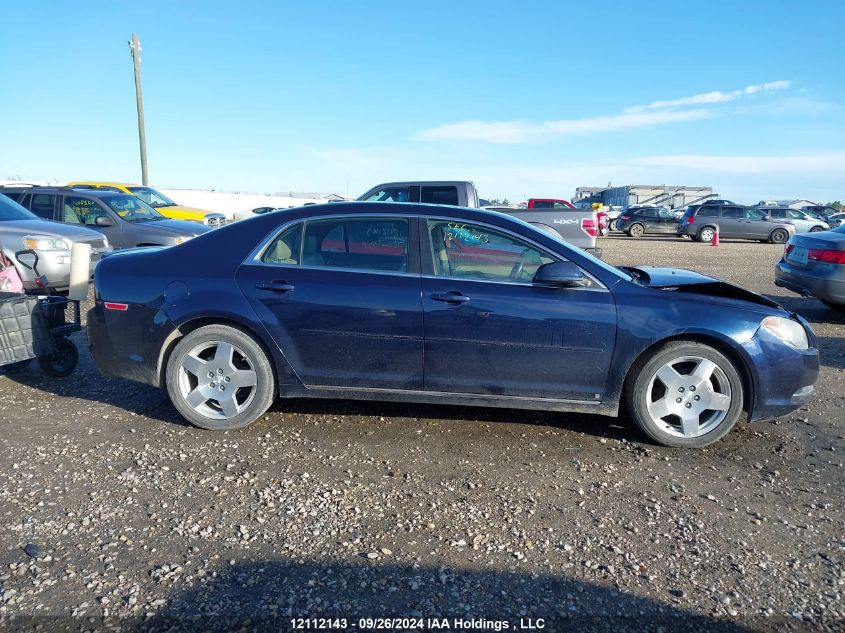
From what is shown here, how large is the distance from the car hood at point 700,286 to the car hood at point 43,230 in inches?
291

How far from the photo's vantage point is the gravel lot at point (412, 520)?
8.18 ft

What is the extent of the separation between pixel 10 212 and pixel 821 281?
10858 mm

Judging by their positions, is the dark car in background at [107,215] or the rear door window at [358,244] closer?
the rear door window at [358,244]

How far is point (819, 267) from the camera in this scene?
800cm

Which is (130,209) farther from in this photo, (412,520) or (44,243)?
(412,520)

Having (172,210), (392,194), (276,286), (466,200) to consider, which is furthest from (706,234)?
(276,286)

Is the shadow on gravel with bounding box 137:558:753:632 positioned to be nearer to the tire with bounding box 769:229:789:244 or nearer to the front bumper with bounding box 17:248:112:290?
the front bumper with bounding box 17:248:112:290

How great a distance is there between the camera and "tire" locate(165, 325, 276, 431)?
4.19m

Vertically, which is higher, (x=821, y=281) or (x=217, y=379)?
(x=821, y=281)

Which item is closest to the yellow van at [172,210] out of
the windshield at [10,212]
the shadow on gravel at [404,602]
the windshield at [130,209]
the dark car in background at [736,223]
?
the windshield at [130,209]

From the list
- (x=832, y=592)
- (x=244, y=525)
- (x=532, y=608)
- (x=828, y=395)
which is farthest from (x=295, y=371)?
(x=828, y=395)

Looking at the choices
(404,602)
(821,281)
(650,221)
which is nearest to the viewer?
(404,602)

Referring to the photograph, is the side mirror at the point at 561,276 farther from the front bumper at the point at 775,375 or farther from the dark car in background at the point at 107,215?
the dark car in background at the point at 107,215

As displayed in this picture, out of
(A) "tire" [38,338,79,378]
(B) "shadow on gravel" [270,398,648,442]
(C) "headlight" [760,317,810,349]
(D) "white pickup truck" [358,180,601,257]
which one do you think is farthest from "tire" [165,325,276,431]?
(D) "white pickup truck" [358,180,601,257]
